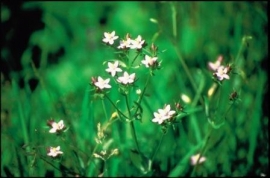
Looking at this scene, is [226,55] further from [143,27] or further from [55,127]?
[55,127]

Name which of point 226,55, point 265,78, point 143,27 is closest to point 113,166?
point 265,78

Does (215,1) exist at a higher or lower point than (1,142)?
higher

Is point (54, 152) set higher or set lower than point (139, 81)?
lower

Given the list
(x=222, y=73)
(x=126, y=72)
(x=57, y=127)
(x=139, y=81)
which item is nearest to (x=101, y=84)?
(x=126, y=72)

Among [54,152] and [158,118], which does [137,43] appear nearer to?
[158,118]

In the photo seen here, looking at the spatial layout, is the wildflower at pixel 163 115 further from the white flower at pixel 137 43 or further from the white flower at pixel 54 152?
the white flower at pixel 54 152

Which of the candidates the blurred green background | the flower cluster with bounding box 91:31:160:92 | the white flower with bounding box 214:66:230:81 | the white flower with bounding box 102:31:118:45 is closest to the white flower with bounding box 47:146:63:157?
the blurred green background

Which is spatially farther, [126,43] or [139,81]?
[139,81]

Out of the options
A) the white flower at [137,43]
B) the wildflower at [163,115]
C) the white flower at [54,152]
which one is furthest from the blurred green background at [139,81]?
the wildflower at [163,115]
